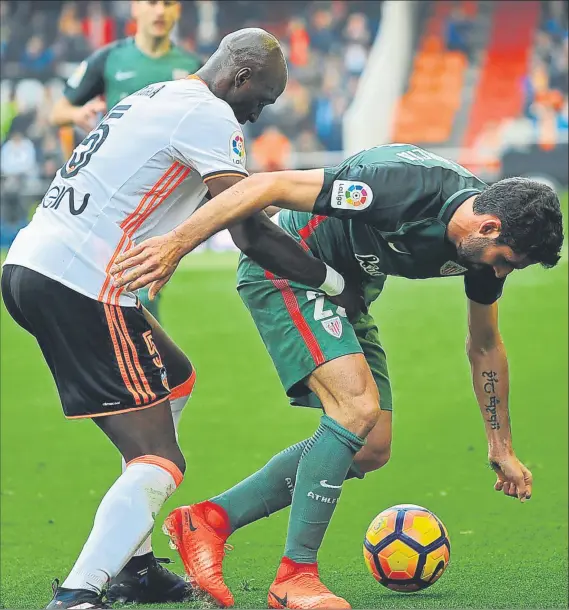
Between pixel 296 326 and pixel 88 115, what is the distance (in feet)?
10.7

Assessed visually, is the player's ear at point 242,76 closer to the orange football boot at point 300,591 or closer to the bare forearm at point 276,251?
the bare forearm at point 276,251

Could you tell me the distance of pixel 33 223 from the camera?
4.48 metres

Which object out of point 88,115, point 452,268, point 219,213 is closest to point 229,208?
point 219,213

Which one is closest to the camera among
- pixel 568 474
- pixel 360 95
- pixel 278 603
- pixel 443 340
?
pixel 278 603

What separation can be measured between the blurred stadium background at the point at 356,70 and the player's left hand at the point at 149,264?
52.6ft

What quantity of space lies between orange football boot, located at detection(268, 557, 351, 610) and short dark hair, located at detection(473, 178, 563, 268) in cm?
147

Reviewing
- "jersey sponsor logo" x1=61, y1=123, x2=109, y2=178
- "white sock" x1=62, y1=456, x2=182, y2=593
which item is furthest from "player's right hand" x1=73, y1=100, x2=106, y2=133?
"white sock" x1=62, y1=456, x2=182, y2=593

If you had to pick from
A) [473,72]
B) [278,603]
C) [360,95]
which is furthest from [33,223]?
[473,72]

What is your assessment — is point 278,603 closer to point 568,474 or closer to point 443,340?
point 568,474

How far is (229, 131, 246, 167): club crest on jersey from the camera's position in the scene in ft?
14.0

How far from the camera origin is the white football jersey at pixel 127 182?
4.28 meters

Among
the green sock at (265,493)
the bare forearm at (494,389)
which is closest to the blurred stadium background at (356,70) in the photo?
the bare forearm at (494,389)

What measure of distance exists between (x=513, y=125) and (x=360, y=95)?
3611mm

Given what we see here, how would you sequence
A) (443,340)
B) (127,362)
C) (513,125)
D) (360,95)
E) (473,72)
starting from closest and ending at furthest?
(127,362) < (443,340) < (513,125) < (360,95) < (473,72)
